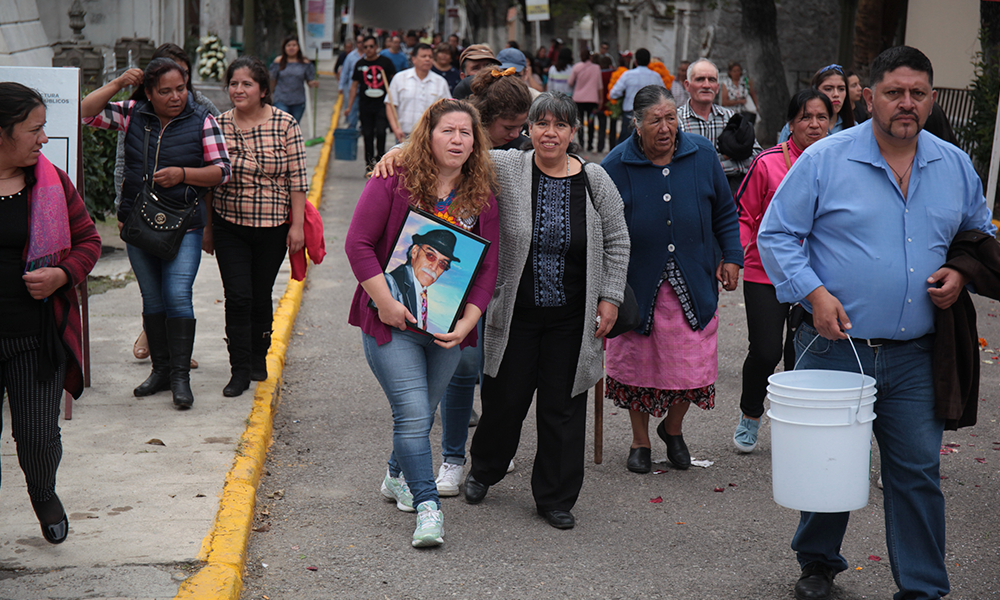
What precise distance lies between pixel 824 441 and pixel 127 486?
125 inches

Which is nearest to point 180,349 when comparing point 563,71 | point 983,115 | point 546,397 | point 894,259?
point 546,397

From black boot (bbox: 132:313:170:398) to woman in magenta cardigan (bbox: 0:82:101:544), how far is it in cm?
219

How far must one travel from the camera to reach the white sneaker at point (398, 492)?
4988 millimetres

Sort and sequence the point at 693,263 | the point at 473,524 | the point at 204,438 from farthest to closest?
the point at 204,438, the point at 693,263, the point at 473,524

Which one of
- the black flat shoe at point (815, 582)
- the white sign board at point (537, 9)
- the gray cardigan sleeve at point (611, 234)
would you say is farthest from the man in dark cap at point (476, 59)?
the white sign board at point (537, 9)

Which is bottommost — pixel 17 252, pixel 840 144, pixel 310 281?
pixel 310 281

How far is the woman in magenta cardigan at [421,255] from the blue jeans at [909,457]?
5.08 feet

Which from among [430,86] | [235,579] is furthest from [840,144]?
[430,86]

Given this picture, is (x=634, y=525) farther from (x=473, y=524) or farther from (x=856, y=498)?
(x=856, y=498)

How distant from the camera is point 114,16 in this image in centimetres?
2111

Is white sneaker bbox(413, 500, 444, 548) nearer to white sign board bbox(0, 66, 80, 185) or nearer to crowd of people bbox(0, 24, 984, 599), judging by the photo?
crowd of people bbox(0, 24, 984, 599)

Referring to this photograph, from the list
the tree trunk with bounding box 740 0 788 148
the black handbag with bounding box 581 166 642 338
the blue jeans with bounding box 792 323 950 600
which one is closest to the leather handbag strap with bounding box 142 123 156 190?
the black handbag with bounding box 581 166 642 338

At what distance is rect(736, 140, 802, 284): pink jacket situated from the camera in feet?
18.7

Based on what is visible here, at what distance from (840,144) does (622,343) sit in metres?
1.94
